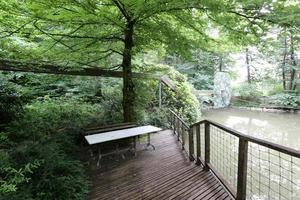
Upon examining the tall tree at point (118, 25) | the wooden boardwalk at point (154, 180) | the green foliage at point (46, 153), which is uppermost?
the tall tree at point (118, 25)

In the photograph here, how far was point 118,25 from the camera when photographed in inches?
134

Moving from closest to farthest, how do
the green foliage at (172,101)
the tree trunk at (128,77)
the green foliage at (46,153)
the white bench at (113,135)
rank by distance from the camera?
the green foliage at (46,153), the white bench at (113,135), the tree trunk at (128,77), the green foliage at (172,101)

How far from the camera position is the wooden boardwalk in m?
2.94

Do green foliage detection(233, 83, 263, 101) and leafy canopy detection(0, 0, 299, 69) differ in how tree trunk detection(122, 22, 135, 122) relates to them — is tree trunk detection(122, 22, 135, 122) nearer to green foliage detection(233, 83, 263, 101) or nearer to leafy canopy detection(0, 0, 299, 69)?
leafy canopy detection(0, 0, 299, 69)

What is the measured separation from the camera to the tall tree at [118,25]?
9.68 feet

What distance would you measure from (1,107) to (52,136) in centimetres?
111

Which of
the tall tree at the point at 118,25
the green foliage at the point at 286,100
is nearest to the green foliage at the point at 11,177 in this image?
the tall tree at the point at 118,25

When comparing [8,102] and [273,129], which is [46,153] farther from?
[273,129]

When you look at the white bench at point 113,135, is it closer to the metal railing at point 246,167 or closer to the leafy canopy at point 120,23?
the metal railing at point 246,167

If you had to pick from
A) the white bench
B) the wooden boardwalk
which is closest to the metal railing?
the wooden boardwalk

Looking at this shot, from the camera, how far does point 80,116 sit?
5.67m

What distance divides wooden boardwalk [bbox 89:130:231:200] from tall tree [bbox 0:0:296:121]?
1.51 metres

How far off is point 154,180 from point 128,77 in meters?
2.44

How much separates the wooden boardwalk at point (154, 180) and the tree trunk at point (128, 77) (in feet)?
3.93
